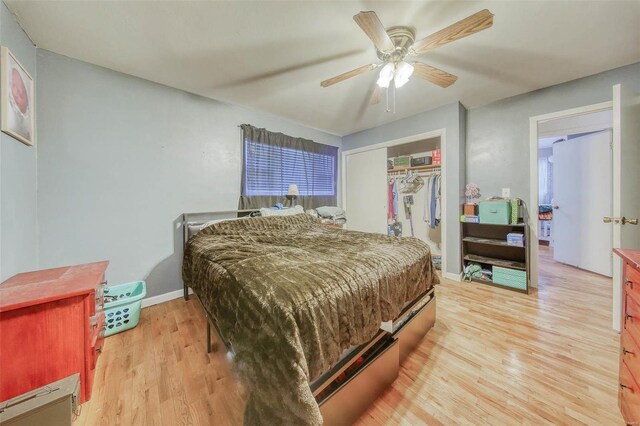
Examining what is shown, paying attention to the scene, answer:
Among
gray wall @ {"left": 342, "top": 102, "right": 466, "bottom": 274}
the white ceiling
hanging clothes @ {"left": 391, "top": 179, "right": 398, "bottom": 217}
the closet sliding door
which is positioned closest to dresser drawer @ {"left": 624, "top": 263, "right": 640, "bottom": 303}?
the white ceiling

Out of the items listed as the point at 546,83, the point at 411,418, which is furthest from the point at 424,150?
the point at 411,418

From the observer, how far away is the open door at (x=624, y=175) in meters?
1.78

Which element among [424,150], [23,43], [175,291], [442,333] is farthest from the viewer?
[424,150]

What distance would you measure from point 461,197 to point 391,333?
2.62m

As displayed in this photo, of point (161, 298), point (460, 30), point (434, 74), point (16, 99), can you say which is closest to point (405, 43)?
point (434, 74)

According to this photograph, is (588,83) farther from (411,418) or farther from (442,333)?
(411,418)

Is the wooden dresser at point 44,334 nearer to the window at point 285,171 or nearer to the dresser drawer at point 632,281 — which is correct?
the window at point 285,171

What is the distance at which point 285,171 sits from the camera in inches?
149

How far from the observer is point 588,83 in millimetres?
2543

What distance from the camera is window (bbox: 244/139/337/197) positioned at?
11.1 ft

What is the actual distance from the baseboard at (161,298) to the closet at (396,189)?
3175 millimetres

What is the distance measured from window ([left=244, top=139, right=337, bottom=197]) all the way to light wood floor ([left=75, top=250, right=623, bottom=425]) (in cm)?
191

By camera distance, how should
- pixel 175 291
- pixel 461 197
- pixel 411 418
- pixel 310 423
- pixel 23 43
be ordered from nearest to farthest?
→ pixel 310 423
pixel 411 418
pixel 23 43
pixel 175 291
pixel 461 197

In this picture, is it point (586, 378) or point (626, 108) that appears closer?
point (586, 378)
